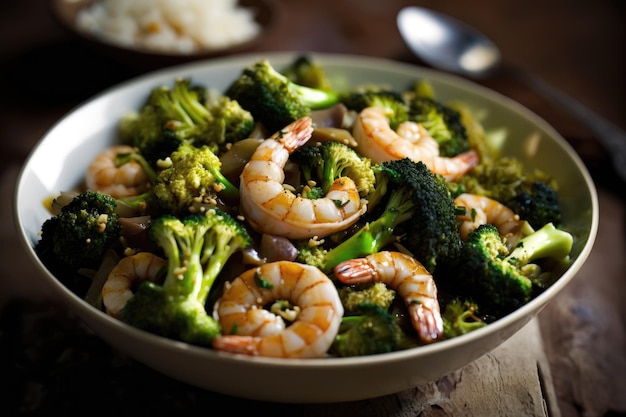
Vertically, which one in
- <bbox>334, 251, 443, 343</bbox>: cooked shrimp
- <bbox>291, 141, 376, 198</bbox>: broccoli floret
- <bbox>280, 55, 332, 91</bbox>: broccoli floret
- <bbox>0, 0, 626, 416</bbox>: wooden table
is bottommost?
<bbox>0, 0, 626, 416</bbox>: wooden table

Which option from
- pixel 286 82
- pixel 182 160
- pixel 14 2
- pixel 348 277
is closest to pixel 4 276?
pixel 182 160

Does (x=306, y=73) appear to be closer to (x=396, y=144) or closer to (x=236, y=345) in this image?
(x=396, y=144)

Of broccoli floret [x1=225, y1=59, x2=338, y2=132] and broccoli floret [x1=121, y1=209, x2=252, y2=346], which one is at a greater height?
broccoli floret [x1=225, y1=59, x2=338, y2=132]

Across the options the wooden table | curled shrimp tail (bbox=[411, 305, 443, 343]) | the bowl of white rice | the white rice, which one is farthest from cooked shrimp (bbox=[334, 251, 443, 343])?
the white rice

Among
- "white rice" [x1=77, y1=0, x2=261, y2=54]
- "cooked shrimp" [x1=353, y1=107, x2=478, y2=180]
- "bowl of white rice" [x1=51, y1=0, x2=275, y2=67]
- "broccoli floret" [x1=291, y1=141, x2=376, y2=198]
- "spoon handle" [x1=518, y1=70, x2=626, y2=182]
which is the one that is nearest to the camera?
"broccoli floret" [x1=291, y1=141, x2=376, y2=198]

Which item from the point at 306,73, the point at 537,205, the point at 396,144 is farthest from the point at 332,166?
the point at 306,73

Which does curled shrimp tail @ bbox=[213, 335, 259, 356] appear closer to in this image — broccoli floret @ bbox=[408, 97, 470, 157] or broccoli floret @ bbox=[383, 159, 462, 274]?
broccoli floret @ bbox=[383, 159, 462, 274]
